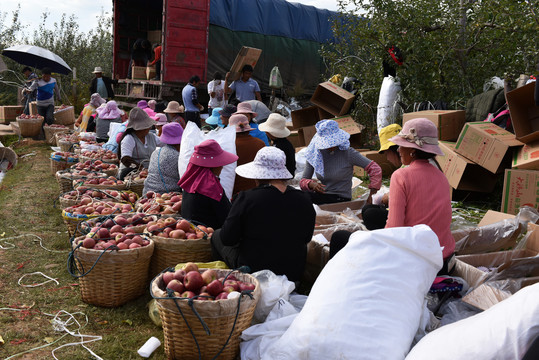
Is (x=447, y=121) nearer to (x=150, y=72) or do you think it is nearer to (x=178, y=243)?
(x=178, y=243)

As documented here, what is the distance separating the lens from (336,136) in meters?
4.96

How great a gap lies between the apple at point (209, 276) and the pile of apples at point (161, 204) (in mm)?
1492

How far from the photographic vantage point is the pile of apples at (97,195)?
5223 mm

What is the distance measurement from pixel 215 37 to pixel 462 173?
889 centimetres

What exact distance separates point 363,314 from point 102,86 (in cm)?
1230

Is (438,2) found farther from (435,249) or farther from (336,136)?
(435,249)

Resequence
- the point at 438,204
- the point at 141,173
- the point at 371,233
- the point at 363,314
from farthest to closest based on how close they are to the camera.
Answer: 1. the point at 141,173
2. the point at 438,204
3. the point at 371,233
4. the point at 363,314

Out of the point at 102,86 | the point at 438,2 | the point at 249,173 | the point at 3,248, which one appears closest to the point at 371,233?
the point at 249,173

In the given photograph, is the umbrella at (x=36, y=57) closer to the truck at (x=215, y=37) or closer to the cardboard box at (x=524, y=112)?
the truck at (x=215, y=37)

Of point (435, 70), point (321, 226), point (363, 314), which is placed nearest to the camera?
point (363, 314)

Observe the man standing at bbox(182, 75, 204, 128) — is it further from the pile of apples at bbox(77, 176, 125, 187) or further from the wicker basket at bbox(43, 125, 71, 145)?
the pile of apples at bbox(77, 176, 125, 187)

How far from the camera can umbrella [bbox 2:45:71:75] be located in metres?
12.9

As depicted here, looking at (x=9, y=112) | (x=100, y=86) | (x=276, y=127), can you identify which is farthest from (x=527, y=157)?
(x=9, y=112)

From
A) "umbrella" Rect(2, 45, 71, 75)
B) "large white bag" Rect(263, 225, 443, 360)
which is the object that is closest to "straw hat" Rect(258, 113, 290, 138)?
"large white bag" Rect(263, 225, 443, 360)
